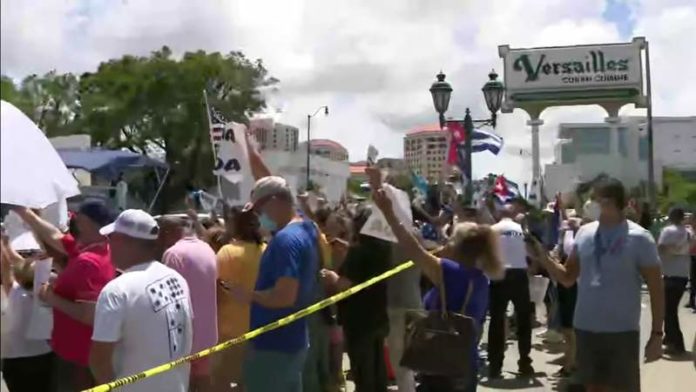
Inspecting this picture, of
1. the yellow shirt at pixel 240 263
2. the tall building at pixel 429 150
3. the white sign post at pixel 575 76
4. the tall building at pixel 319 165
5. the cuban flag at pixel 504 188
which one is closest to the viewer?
the yellow shirt at pixel 240 263

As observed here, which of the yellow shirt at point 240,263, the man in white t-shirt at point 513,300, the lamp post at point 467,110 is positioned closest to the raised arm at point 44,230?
the yellow shirt at point 240,263

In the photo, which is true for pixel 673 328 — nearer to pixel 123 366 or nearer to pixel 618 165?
pixel 123 366

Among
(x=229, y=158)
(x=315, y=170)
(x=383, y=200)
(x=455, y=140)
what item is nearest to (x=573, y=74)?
(x=455, y=140)

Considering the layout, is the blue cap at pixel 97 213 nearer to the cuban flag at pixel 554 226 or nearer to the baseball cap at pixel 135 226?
the baseball cap at pixel 135 226

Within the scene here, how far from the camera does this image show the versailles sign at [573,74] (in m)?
41.4

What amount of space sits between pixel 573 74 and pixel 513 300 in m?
33.4

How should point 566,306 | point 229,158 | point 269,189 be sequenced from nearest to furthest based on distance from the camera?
point 269,189 < point 229,158 < point 566,306

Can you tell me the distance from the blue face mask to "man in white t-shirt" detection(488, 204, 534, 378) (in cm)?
420

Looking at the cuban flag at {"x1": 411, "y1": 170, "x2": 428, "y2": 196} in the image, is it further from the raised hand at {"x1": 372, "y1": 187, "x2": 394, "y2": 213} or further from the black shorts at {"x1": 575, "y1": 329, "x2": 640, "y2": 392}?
the raised hand at {"x1": 372, "y1": 187, "x2": 394, "y2": 213}

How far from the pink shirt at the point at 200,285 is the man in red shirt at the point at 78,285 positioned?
95cm

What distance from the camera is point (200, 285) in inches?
246

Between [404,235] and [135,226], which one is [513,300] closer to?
[404,235]

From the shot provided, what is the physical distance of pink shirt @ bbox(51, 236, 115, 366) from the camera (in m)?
4.66

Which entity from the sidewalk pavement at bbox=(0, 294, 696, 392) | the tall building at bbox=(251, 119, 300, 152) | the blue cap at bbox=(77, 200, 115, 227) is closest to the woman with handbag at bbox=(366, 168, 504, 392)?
the blue cap at bbox=(77, 200, 115, 227)
